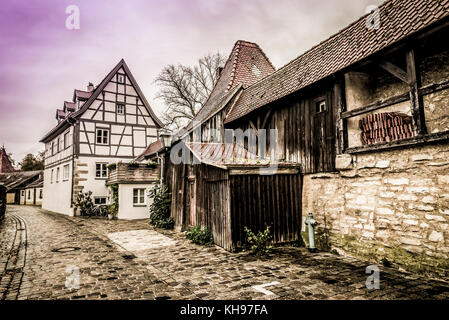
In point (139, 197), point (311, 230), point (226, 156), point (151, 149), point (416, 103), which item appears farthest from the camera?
point (151, 149)

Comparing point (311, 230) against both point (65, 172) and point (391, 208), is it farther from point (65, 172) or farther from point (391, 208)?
point (65, 172)

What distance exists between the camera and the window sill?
4906 mm

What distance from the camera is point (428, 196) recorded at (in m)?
5.12

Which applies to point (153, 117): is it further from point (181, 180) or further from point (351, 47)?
point (351, 47)

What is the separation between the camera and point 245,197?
7637mm

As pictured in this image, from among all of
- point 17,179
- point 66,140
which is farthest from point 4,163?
point 66,140

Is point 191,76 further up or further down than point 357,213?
further up

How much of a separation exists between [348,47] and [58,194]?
21.9 m

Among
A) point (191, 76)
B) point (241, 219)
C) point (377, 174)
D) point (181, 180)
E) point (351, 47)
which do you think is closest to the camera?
point (377, 174)

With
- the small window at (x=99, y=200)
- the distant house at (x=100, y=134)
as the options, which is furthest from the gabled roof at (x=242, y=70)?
the small window at (x=99, y=200)

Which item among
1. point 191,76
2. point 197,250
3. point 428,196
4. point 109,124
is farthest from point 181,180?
point 191,76

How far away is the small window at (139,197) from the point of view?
17.2 metres

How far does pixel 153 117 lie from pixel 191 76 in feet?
18.4
